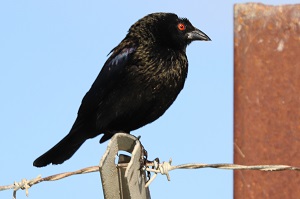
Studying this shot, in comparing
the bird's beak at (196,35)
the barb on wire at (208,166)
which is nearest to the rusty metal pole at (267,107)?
the barb on wire at (208,166)

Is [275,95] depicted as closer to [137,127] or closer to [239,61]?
[239,61]

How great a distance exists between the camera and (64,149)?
18.7 feet

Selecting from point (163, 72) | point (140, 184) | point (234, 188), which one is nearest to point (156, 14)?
point (163, 72)

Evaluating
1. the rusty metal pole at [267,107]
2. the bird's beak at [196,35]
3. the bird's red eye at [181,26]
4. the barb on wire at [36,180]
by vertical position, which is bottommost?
the barb on wire at [36,180]

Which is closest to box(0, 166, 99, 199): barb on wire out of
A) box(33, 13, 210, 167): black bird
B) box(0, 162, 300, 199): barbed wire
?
box(0, 162, 300, 199): barbed wire

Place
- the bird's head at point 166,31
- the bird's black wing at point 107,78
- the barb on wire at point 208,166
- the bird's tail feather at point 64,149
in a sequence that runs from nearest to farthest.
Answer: the barb on wire at point 208,166, the bird's black wing at point 107,78, the bird's head at point 166,31, the bird's tail feather at point 64,149

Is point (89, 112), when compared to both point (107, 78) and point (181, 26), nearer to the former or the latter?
point (107, 78)

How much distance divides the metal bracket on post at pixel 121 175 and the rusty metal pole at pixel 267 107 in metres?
0.46

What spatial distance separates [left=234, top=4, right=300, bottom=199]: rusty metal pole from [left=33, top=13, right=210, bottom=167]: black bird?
8.16 ft

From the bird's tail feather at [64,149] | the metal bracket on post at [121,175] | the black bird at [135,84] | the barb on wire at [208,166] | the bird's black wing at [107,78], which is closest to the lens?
the barb on wire at [208,166]

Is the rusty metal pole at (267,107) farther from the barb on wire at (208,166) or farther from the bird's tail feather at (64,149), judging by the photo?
the bird's tail feather at (64,149)

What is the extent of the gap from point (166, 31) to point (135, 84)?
28.1 inches

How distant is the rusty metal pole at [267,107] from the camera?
2518 millimetres

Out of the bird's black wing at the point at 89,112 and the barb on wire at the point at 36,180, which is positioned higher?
the bird's black wing at the point at 89,112
